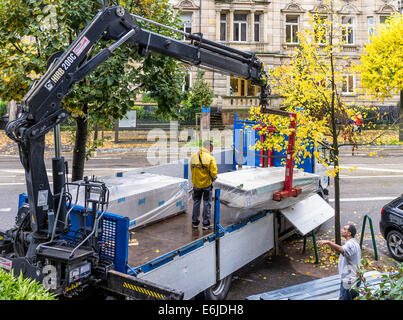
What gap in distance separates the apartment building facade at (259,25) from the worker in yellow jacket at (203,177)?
2510 cm

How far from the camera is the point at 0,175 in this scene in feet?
58.8

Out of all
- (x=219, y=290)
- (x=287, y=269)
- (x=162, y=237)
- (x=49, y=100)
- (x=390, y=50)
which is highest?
(x=390, y=50)

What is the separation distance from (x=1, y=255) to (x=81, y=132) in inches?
237

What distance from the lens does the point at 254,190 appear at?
301 inches

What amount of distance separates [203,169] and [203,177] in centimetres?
16

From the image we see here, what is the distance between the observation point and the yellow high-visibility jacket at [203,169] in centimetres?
786

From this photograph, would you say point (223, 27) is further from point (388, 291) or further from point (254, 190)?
point (388, 291)

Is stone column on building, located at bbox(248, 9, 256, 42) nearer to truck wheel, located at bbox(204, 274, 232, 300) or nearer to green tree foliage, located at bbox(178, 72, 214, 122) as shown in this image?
green tree foliage, located at bbox(178, 72, 214, 122)

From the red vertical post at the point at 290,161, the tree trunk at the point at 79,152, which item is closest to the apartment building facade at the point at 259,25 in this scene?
the tree trunk at the point at 79,152

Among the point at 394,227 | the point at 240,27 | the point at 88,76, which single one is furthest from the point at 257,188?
the point at 240,27

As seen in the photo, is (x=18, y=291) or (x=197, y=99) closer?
(x=18, y=291)

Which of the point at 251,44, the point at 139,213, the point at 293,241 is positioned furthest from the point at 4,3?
the point at 251,44

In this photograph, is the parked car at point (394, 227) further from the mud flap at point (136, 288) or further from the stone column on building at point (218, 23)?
the stone column on building at point (218, 23)
